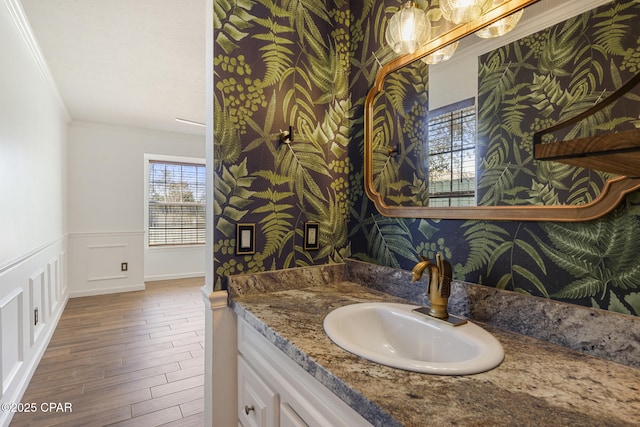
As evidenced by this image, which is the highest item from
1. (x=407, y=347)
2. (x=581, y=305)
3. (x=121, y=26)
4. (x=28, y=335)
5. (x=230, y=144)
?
(x=121, y=26)

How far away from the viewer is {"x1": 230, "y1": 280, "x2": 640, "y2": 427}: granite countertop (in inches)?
20.9

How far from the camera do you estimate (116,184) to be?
439cm

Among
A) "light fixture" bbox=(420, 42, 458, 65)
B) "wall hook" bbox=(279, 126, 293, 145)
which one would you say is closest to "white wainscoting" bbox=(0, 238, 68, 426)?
"wall hook" bbox=(279, 126, 293, 145)

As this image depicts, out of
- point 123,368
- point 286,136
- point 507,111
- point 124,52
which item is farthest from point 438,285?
point 124,52

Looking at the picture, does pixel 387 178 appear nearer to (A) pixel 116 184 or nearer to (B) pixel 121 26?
(B) pixel 121 26

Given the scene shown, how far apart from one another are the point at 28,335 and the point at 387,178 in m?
2.67

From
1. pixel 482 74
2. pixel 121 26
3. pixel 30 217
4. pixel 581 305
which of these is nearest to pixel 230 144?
pixel 482 74

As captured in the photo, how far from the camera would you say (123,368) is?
2.29m

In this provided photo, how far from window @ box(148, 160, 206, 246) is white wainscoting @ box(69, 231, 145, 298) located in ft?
1.81

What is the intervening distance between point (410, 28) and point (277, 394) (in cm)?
135

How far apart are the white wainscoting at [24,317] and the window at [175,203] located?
202 centimetres

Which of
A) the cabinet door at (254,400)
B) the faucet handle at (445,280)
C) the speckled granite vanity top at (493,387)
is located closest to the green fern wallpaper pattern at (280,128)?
the cabinet door at (254,400)

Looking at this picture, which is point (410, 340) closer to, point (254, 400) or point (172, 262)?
point (254, 400)

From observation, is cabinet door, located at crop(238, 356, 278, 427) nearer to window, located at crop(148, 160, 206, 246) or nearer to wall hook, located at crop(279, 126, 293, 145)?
wall hook, located at crop(279, 126, 293, 145)
